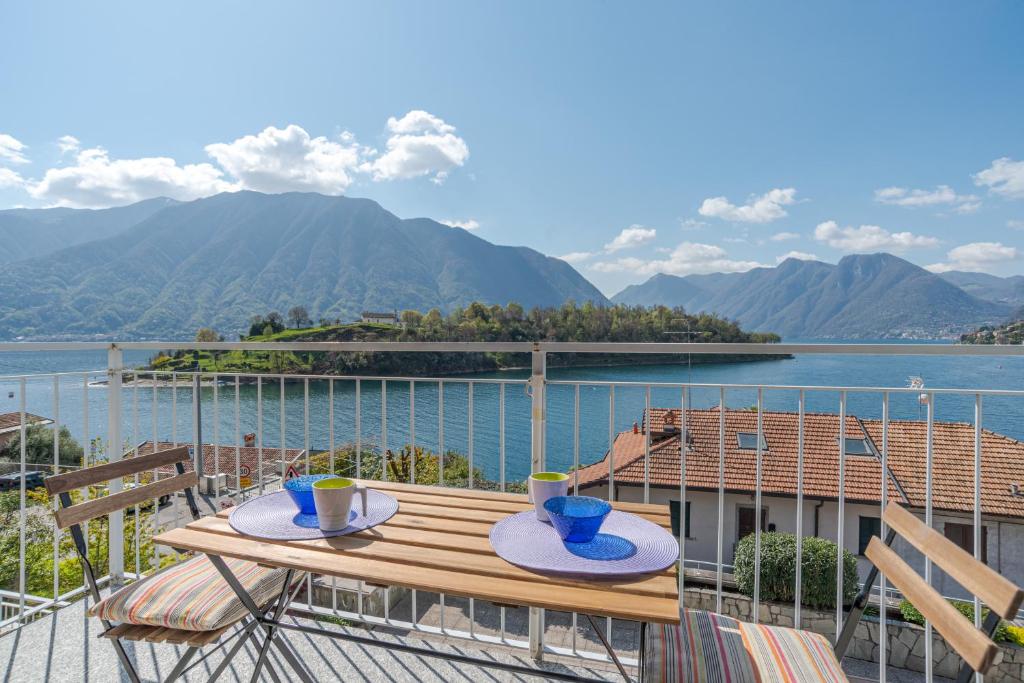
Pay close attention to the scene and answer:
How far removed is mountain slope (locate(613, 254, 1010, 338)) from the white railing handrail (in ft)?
103

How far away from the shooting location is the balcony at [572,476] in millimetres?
1953

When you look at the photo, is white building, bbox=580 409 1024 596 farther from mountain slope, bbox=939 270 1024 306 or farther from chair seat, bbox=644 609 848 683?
mountain slope, bbox=939 270 1024 306

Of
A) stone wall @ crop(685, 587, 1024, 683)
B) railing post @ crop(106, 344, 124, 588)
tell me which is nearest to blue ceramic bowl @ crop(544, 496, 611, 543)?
railing post @ crop(106, 344, 124, 588)

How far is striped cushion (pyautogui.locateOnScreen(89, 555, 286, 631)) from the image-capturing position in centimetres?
139

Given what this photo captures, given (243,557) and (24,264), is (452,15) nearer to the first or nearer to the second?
(243,557)

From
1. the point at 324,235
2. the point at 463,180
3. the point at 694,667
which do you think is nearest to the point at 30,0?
the point at 694,667

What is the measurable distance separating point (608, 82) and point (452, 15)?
36.3 feet

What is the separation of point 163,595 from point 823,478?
1141 centimetres

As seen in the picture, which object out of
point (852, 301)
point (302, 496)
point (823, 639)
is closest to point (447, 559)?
point (302, 496)

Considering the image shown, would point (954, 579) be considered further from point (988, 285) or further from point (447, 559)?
point (988, 285)

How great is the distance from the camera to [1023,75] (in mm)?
23328

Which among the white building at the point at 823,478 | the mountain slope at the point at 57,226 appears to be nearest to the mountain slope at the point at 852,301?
the white building at the point at 823,478

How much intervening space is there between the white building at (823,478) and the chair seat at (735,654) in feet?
13.6

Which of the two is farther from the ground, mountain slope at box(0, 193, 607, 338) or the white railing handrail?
mountain slope at box(0, 193, 607, 338)
